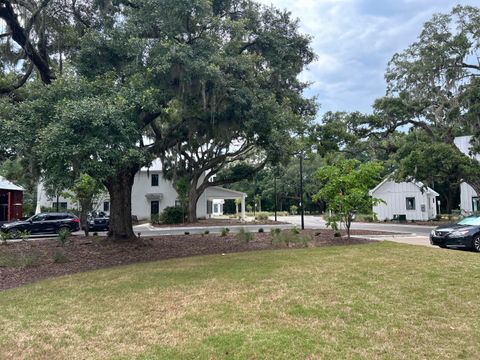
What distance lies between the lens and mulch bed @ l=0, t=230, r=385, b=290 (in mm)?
9945

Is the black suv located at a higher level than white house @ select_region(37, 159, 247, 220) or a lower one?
lower

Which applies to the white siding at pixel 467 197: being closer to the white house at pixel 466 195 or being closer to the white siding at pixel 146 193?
the white house at pixel 466 195

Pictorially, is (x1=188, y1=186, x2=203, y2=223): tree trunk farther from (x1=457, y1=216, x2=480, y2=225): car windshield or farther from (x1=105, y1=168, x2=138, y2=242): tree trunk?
(x1=457, y1=216, x2=480, y2=225): car windshield

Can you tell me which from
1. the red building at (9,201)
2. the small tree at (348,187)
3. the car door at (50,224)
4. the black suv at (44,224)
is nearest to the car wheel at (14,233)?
the black suv at (44,224)

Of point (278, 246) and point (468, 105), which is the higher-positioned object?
point (468, 105)

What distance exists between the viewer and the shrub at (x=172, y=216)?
30.9m

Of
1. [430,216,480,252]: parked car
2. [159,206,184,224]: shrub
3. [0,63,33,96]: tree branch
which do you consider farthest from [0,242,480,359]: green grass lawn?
[159,206,184,224]: shrub

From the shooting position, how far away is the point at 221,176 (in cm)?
3381

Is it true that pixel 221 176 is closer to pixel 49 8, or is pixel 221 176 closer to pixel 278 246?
pixel 278 246

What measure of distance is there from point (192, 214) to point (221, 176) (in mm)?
4659

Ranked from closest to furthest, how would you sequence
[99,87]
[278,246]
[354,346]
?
[354,346] → [99,87] → [278,246]

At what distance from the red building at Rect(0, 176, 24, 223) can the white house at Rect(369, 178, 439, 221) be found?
95.6 ft

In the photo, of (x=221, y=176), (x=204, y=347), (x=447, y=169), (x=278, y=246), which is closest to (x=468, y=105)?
(x=447, y=169)

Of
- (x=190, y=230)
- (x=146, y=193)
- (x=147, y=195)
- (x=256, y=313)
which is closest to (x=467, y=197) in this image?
(x=190, y=230)
